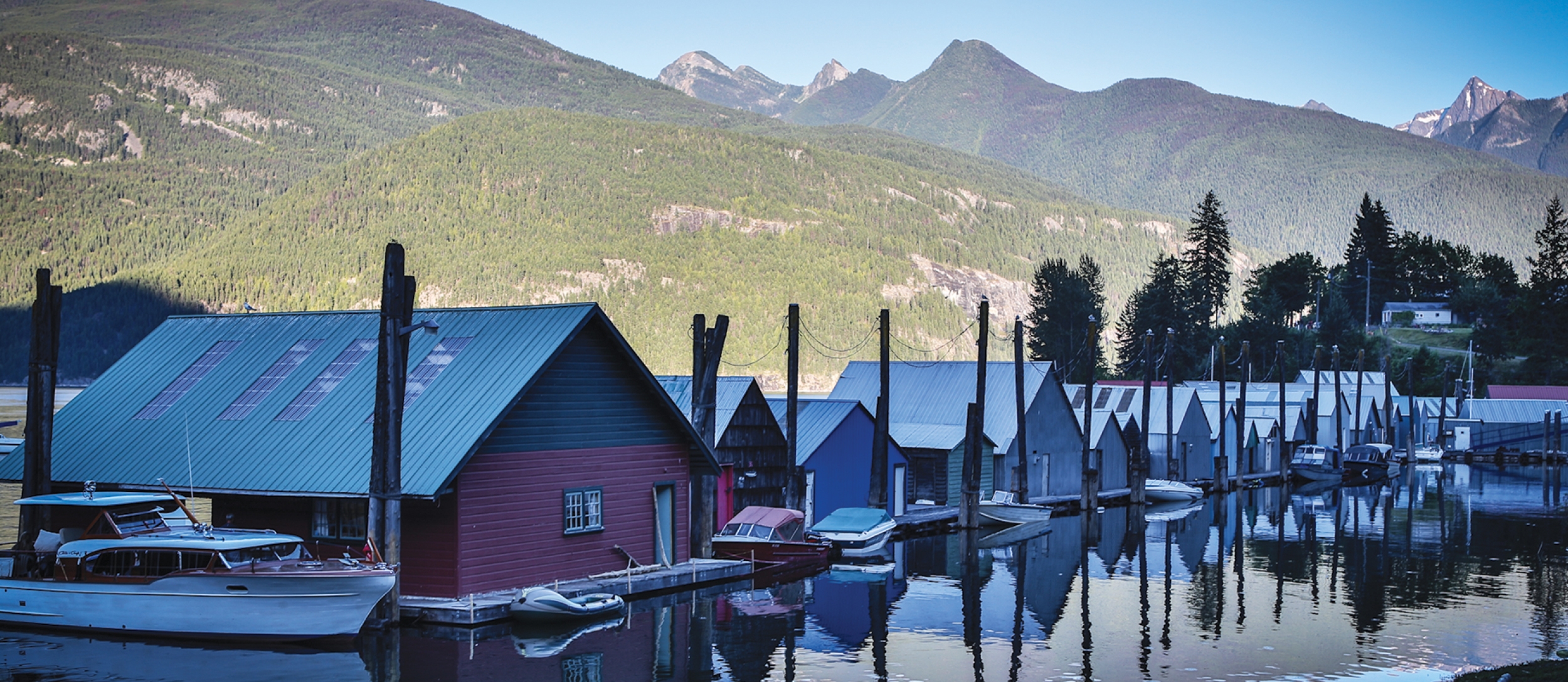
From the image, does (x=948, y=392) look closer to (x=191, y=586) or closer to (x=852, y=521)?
(x=852, y=521)

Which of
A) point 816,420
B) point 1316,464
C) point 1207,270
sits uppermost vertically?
point 1207,270

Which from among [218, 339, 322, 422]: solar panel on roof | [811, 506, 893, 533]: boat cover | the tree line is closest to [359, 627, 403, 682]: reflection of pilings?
[218, 339, 322, 422]: solar panel on roof

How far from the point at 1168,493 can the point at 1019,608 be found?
3835cm

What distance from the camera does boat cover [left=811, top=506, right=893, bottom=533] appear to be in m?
43.6

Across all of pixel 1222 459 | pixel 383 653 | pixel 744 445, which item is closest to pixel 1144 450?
pixel 1222 459

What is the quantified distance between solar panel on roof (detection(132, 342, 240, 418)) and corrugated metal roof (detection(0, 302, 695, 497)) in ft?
0.71

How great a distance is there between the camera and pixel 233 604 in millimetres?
25234

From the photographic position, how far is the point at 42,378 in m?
28.7

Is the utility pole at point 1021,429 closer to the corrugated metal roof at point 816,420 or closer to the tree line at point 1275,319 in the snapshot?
the corrugated metal roof at point 816,420

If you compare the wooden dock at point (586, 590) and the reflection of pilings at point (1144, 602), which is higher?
the wooden dock at point (586, 590)

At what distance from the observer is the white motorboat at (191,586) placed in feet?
82.5

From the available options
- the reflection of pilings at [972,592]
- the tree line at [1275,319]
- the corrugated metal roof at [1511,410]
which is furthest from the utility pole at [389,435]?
the corrugated metal roof at [1511,410]

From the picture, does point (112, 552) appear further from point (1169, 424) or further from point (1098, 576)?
point (1169, 424)

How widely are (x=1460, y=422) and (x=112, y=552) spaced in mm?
124112
